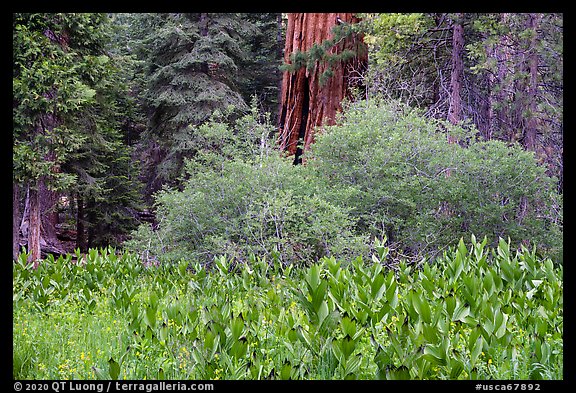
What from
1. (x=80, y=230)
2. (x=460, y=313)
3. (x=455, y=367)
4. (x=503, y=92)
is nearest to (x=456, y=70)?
(x=503, y=92)

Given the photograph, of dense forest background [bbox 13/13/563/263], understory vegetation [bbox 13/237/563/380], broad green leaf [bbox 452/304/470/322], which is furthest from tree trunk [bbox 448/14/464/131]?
→ broad green leaf [bbox 452/304/470/322]

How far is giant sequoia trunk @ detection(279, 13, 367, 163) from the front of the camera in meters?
12.0

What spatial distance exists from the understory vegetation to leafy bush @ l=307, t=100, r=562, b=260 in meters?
2.78

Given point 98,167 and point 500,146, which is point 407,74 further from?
point 98,167

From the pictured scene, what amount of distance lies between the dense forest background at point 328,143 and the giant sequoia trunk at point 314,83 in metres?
0.18

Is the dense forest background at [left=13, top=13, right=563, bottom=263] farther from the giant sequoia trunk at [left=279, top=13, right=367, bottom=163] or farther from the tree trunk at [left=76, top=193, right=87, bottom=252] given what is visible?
the giant sequoia trunk at [left=279, top=13, right=367, bottom=163]

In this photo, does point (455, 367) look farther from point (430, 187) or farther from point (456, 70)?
point (456, 70)

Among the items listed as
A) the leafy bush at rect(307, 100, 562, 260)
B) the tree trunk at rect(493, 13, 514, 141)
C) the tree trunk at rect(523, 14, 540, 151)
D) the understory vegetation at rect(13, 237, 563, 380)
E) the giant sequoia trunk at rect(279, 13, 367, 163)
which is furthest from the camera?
the giant sequoia trunk at rect(279, 13, 367, 163)

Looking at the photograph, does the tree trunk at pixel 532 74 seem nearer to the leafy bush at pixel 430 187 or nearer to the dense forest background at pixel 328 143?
the dense forest background at pixel 328 143

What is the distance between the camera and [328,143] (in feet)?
26.1

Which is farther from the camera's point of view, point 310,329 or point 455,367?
point 310,329

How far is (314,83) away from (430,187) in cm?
545
